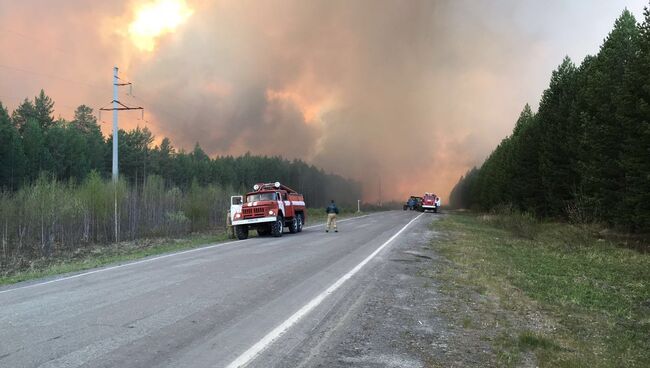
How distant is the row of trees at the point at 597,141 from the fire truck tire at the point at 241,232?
56.7 feet

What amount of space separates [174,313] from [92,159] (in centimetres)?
8052

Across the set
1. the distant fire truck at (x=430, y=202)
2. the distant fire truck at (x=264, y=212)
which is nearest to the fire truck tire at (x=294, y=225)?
the distant fire truck at (x=264, y=212)

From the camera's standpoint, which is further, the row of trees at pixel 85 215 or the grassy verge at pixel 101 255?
the row of trees at pixel 85 215

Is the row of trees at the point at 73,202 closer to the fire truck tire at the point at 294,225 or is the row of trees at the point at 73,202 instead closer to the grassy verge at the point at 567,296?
the fire truck tire at the point at 294,225

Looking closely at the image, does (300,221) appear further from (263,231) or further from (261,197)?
(261,197)

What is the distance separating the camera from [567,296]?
9133mm

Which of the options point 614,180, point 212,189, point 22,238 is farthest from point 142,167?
point 614,180

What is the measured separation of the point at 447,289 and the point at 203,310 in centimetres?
491

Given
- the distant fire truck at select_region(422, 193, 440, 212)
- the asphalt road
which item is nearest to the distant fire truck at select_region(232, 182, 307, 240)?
the asphalt road

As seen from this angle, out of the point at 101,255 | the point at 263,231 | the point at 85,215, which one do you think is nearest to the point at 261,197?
the point at 263,231

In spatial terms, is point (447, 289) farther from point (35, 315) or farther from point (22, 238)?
point (22, 238)

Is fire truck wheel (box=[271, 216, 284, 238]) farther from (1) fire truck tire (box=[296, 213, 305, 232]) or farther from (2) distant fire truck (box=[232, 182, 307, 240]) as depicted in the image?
(1) fire truck tire (box=[296, 213, 305, 232])

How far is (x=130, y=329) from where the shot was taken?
5.97 meters

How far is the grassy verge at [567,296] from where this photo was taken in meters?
5.62
